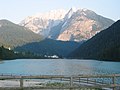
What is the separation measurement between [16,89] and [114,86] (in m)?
7.40

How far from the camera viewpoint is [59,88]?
79.2 ft

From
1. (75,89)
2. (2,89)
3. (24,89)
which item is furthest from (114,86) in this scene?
(2,89)

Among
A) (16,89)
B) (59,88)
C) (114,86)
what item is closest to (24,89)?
(16,89)

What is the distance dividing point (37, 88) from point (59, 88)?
1.66 m

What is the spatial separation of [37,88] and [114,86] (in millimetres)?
→ 5829

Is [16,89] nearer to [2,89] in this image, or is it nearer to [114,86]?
[2,89]

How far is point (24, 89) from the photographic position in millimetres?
24141

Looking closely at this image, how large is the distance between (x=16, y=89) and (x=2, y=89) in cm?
103

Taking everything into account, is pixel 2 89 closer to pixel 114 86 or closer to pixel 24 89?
pixel 24 89

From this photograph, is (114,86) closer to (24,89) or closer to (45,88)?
(45,88)

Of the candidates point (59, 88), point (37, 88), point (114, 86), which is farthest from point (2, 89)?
point (114, 86)

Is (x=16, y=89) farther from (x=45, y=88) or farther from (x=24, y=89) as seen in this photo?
(x=45, y=88)

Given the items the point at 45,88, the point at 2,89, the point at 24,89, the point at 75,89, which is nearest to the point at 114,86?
the point at 75,89

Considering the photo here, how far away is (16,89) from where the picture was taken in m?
24.2
